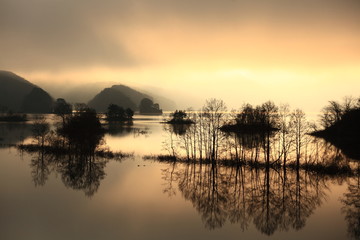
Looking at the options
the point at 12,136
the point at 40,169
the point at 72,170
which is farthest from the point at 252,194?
the point at 12,136

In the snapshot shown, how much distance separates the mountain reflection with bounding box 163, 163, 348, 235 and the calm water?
0.32 feet

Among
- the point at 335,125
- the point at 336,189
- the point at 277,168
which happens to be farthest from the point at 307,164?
the point at 335,125

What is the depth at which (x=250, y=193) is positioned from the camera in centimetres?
3869

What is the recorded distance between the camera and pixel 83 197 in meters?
36.6

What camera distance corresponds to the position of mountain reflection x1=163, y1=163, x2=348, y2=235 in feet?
98.3

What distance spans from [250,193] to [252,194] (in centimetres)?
34

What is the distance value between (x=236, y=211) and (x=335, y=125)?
107m

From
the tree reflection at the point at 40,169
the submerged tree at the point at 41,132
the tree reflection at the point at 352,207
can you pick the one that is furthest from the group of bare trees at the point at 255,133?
the submerged tree at the point at 41,132

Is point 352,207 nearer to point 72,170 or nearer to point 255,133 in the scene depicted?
point 255,133

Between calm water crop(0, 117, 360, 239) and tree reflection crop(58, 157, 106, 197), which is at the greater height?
tree reflection crop(58, 157, 106, 197)

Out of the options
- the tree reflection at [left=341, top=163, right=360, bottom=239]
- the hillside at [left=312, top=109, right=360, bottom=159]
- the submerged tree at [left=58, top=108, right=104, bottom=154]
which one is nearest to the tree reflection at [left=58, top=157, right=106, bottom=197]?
the submerged tree at [left=58, top=108, right=104, bottom=154]

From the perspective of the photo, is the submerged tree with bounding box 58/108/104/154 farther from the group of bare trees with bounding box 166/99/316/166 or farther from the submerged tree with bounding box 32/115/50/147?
the group of bare trees with bounding box 166/99/316/166

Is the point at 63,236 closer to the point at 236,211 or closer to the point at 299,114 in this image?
the point at 236,211

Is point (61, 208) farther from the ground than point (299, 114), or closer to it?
closer to it
